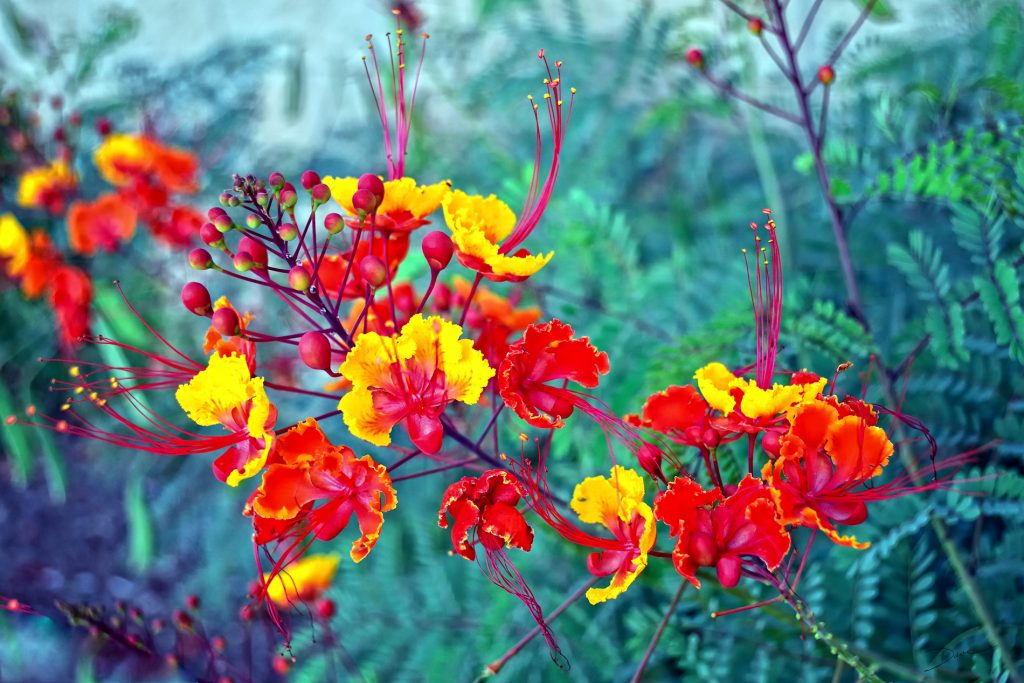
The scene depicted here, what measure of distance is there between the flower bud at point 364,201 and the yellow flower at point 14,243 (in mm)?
1514

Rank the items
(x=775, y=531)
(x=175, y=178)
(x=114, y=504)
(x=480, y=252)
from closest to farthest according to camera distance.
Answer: (x=775, y=531) → (x=480, y=252) → (x=175, y=178) → (x=114, y=504)

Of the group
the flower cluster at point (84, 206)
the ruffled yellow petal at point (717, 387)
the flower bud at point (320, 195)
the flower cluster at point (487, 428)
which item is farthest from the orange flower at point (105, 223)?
the ruffled yellow petal at point (717, 387)

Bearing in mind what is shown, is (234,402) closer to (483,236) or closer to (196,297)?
(196,297)

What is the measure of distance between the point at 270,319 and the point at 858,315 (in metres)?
1.82

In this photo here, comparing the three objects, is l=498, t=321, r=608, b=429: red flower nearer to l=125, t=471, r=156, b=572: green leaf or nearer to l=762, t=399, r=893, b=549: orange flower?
l=762, t=399, r=893, b=549: orange flower

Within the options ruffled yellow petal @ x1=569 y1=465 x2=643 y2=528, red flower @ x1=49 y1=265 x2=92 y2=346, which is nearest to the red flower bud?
ruffled yellow petal @ x1=569 y1=465 x2=643 y2=528

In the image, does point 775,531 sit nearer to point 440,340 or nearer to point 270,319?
point 440,340

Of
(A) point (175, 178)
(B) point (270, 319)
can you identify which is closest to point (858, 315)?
(A) point (175, 178)

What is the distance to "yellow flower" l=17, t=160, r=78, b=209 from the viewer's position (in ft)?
6.35

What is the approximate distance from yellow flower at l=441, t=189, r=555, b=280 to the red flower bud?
23 centimetres

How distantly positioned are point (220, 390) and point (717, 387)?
1.62 feet

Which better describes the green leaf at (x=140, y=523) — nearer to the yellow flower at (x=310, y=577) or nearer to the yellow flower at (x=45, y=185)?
the yellow flower at (x=45, y=185)

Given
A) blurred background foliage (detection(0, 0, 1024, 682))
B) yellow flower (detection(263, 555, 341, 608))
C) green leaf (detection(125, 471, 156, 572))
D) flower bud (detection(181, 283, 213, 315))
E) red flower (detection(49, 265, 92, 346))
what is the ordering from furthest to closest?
green leaf (detection(125, 471, 156, 572)), red flower (detection(49, 265, 92, 346)), yellow flower (detection(263, 555, 341, 608)), blurred background foliage (detection(0, 0, 1024, 682)), flower bud (detection(181, 283, 213, 315))

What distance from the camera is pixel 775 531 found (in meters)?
0.76
